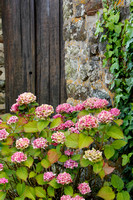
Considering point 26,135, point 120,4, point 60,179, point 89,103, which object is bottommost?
point 60,179

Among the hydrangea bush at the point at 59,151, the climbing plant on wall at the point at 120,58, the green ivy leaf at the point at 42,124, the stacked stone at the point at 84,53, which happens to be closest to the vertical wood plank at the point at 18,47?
the stacked stone at the point at 84,53

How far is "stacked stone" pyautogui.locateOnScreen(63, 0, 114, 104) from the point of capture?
196 cm

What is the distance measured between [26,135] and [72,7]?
1.45 m

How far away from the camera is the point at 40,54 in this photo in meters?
2.96

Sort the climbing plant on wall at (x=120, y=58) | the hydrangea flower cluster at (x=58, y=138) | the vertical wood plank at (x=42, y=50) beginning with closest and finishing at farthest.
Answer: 1. the hydrangea flower cluster at (x=58, y=138)
2. the climbing plant on wall at (x=120, y=58)
3. the vertical wood plank at (x=42, y=50)

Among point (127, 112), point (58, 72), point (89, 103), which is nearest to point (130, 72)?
point (127, 112)

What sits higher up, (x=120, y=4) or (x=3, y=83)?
(x=120, y=4)

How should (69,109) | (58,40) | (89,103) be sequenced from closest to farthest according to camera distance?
(89,103)
(69,109)
(58,40)

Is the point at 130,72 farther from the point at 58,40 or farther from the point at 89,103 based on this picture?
the point at 58,40

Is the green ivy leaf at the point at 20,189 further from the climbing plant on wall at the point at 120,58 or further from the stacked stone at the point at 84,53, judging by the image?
the stacked stone at the point at 84,53

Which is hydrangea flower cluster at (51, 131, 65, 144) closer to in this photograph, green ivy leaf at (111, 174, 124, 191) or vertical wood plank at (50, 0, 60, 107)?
green ivy leaf at (111, 174, 124, 191)

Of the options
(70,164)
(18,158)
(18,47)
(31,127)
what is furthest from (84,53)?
(18,47)

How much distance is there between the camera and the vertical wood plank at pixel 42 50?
2818mm

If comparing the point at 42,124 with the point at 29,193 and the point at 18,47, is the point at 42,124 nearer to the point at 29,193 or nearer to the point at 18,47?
the point at 29,193
